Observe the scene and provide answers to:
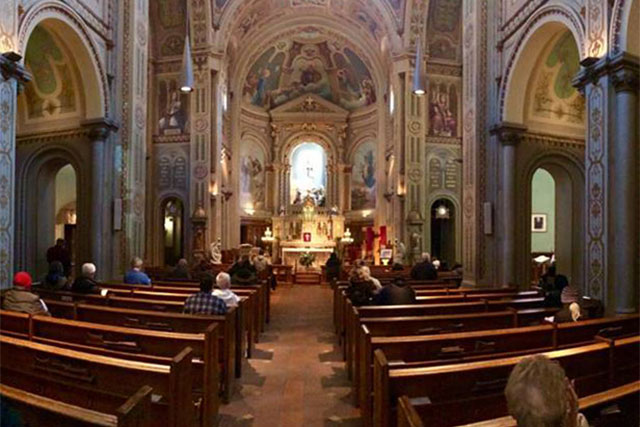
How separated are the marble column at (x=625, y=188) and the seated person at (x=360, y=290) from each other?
3427mm

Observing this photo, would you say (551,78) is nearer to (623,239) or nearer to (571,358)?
(623,239)

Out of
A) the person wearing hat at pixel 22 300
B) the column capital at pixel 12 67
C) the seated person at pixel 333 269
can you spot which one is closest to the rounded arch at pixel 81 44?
the column capital at pixel 12 67

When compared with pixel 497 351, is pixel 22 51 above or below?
above

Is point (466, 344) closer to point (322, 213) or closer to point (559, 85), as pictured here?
point (559, 85)

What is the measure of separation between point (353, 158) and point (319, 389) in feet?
77.6

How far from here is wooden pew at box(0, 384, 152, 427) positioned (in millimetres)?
2148

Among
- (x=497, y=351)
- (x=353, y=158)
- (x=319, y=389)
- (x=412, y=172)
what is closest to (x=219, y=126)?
(x=412, y=172)

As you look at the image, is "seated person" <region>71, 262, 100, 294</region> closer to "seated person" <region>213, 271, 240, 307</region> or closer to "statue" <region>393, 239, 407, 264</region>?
"seated person" <region>213, 271, 240, 307</region>

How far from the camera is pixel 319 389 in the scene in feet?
19.5

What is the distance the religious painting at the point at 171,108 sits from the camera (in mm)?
19828

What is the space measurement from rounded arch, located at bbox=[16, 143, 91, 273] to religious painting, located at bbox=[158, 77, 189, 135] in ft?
23.8

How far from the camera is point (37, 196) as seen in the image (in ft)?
42.0

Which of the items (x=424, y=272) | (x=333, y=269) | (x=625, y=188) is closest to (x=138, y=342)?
(x=625, y=188)

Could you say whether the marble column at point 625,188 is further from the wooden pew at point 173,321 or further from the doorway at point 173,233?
the doorway at point 173,233
